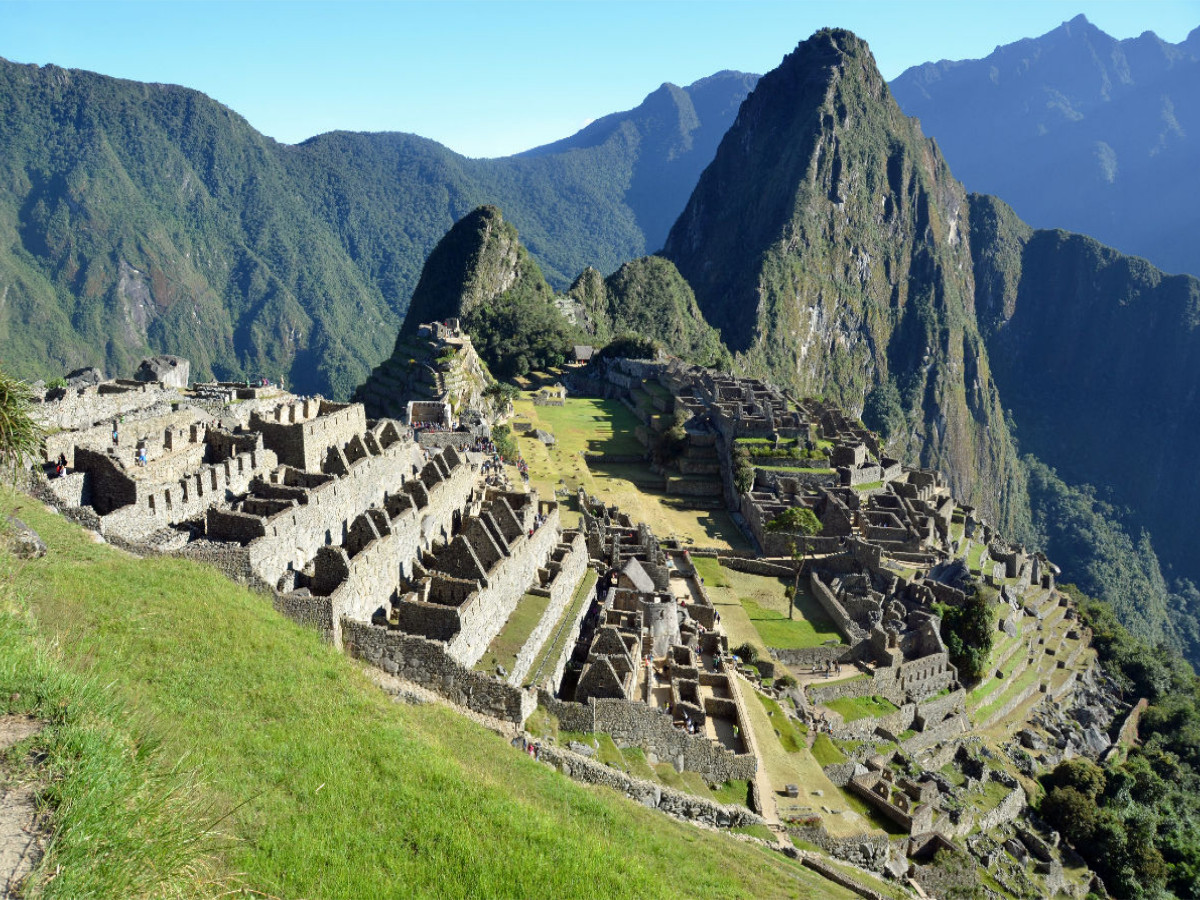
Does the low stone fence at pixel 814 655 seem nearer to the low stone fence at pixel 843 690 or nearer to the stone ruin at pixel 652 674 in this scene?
the low stone fence at pixel 843 690

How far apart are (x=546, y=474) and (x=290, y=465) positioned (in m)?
23.6

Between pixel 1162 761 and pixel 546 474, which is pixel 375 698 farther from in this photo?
pixel 1162 761

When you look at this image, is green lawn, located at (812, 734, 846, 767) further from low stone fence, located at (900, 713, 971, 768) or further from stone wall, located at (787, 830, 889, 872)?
low stone fence, located at (900, 713, 971, 768)

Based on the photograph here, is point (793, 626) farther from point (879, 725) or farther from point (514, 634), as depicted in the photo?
point (514, 634)

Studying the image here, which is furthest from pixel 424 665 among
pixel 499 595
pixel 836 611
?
pixel 836 611

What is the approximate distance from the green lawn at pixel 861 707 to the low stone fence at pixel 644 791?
40.8 feet

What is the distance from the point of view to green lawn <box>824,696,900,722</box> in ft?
96.4

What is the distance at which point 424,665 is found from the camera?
632 inches

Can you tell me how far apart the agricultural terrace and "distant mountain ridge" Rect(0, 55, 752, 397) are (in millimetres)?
52364

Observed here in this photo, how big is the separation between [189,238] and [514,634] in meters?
135

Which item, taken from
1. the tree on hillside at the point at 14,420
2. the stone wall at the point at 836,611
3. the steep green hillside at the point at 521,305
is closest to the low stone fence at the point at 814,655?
the stone wall at the point at 836,611

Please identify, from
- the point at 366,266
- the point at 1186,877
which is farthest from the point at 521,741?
the point at 366,266

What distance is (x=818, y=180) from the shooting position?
7510 inches

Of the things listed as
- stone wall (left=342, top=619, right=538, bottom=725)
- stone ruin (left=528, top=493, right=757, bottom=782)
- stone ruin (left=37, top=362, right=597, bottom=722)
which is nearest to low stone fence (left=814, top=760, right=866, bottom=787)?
stone ruin (left=528, top=493, right=757, bottom=782)
